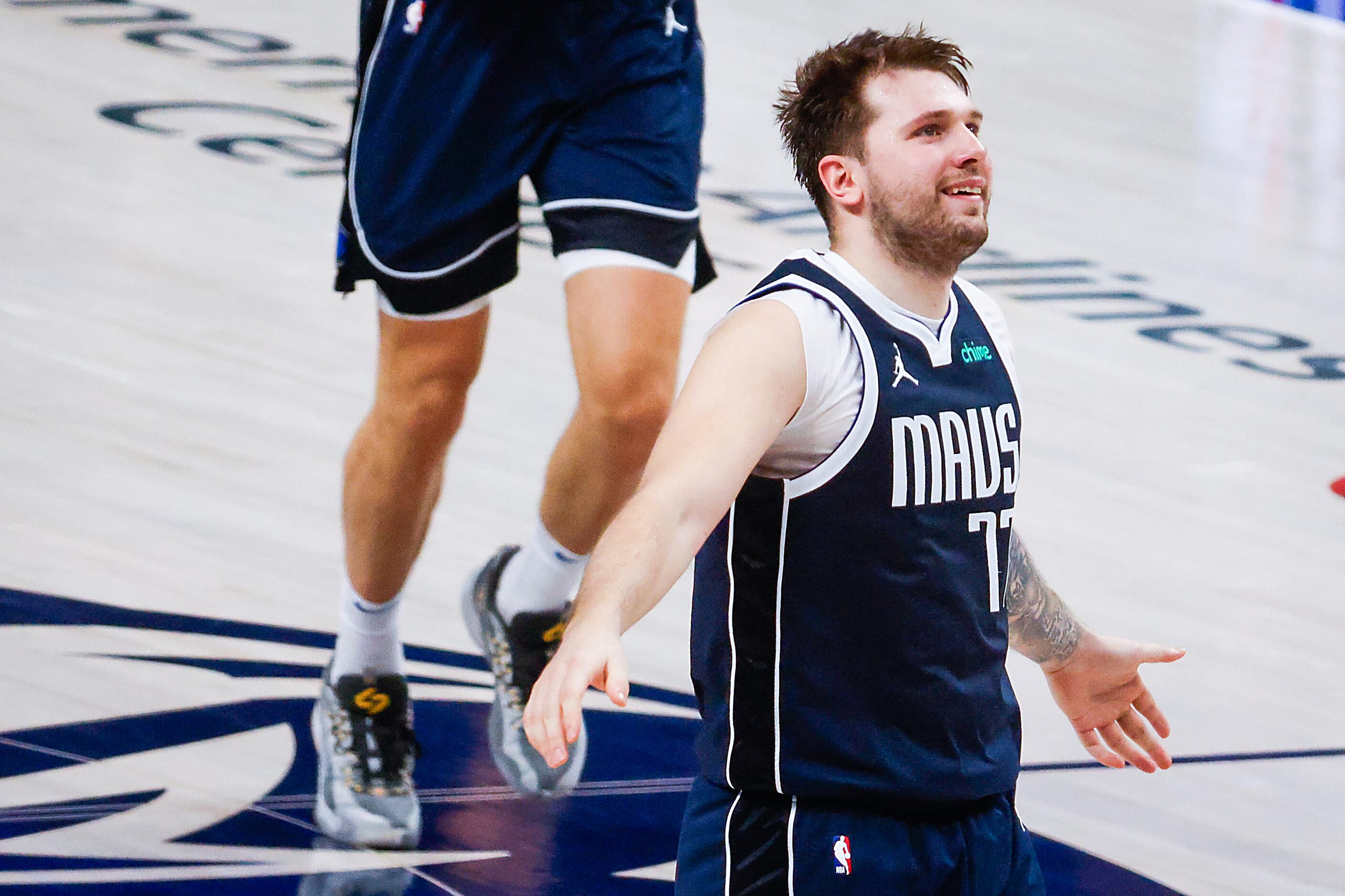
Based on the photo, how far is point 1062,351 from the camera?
6.18 meters

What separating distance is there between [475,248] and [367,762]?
79cm

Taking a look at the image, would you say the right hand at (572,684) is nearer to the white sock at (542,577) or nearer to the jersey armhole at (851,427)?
the jersey armhole at (851,427)

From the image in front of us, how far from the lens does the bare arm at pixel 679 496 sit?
1.59 metres

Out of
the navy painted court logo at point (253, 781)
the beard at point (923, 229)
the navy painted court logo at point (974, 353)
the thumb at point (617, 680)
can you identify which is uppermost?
the beard at point (923, 229)

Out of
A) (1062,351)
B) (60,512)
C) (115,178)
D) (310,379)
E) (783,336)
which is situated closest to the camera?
(783,336)

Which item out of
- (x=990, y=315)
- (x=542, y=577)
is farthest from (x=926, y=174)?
(x=542, y=577)

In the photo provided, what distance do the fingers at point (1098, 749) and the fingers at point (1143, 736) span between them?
3 centimetres

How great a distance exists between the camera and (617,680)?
157 cm

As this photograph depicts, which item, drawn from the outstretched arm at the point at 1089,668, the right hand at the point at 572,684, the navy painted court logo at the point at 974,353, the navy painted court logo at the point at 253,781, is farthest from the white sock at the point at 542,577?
the right hand at the point at 572,684

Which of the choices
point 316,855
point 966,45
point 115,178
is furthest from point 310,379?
point 966,45

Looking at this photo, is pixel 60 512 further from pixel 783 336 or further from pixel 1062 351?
pixel 1062 351

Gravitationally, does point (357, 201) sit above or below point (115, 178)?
above

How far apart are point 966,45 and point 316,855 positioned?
30.7 ft

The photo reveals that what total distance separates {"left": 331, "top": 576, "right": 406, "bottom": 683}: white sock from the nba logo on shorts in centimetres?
121
